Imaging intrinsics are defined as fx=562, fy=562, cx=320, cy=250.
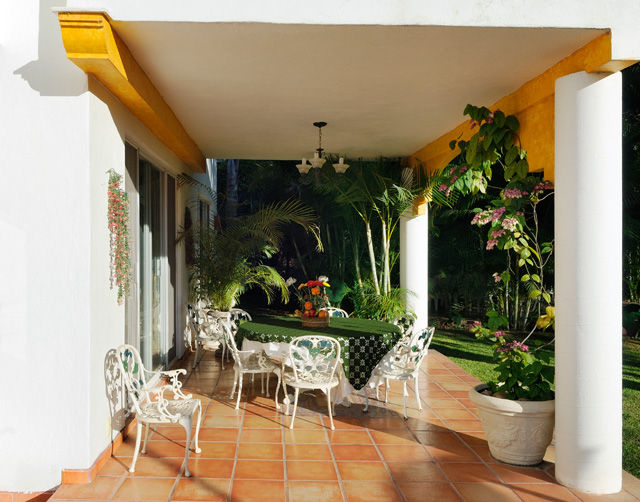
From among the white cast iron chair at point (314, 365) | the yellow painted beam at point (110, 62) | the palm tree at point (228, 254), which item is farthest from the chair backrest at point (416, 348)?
the yellow painted beam at point (110, 62)

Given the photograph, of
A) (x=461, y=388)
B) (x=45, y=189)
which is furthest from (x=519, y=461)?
(x=45, y=189)

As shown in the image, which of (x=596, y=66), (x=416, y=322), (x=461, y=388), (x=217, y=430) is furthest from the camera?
(x=416, y=322)

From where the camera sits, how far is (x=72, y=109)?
3.59 metres

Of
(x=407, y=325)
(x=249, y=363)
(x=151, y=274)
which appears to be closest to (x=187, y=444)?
(x=249, y=363)

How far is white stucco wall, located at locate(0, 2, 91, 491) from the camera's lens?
359 cm

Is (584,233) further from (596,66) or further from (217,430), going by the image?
(217,430)

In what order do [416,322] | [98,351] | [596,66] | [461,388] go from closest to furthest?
[596,66], [98,351], [461,388], [416,322]

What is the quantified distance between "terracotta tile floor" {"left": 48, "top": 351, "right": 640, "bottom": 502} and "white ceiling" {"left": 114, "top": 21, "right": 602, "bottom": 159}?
2846 mm

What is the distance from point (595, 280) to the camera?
3.57 metres

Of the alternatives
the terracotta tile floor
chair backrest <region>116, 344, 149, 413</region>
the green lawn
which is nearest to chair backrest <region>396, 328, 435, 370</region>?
the terracotta tile floor

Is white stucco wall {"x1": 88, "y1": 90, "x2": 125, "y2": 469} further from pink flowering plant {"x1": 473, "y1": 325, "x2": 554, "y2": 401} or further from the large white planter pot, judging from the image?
pink flowering plant {"x1": 473, "y1": 325, "x2": 554, "y2": 401}

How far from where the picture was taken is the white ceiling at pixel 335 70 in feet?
11.5

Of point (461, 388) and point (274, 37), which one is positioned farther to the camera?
point (461, 388)

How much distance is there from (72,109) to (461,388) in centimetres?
475
